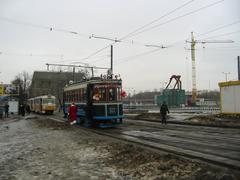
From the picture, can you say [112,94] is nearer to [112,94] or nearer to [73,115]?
[112,94]

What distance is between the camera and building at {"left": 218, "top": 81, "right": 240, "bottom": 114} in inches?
1096

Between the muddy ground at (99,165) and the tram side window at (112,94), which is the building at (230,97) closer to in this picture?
the tram side window at (112,94)

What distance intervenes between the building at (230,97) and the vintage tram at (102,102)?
34.0 ft

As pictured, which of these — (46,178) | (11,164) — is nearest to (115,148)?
(11,164)

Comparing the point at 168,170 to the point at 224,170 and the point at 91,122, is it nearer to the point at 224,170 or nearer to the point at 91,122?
the point at 224,170

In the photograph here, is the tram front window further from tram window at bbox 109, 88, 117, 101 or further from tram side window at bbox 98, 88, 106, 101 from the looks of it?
tram window at bbox 109, 88, 117, 101

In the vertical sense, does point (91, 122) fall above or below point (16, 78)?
below

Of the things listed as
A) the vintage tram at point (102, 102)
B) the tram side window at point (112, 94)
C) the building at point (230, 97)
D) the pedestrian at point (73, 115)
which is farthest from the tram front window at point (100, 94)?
the building at point (230, 97)

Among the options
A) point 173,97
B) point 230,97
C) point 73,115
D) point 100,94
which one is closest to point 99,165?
point 100,94

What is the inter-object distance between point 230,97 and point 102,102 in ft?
39.1

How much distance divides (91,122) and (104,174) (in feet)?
48.9

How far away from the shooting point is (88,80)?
23.9 meters

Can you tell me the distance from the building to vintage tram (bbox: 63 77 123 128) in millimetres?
10371

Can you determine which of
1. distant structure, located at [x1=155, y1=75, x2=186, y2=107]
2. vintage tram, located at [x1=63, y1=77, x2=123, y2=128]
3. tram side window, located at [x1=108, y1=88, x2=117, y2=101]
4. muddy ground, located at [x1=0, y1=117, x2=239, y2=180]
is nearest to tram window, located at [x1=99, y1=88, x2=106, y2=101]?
vintage tram, located at [x1=63, y1=77, x2=123, y2=128]
